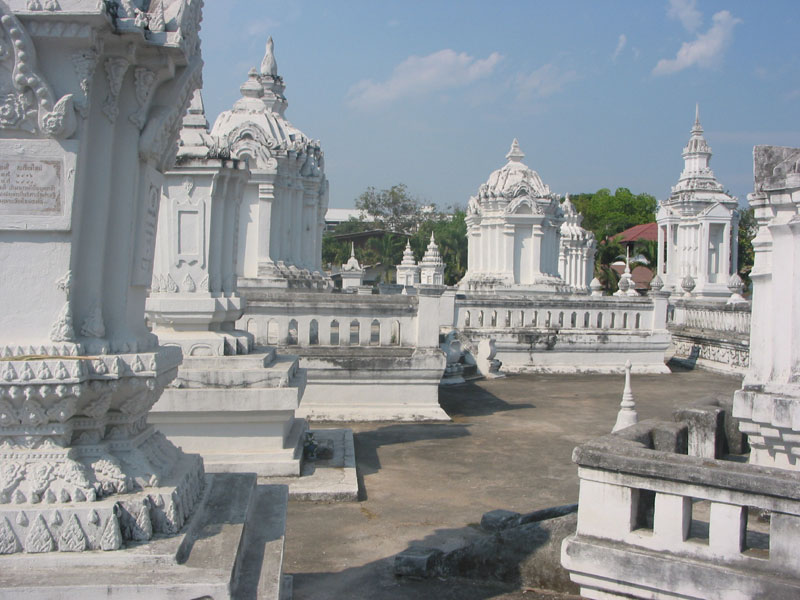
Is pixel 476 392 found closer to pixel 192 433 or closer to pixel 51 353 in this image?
pixel 192 433

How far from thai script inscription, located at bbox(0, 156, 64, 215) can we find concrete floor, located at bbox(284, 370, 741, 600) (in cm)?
281

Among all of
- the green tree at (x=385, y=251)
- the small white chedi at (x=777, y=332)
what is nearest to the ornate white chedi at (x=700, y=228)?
the small white chedi at (x=777, y=332)

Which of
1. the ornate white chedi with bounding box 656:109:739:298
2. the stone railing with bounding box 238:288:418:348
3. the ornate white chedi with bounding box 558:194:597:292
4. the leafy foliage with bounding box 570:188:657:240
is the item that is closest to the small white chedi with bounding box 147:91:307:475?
the stone railing with bounding box 238:288:418:348

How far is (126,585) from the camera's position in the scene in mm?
2926

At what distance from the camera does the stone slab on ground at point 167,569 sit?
9.57 feet

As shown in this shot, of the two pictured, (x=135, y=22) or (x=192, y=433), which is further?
(x=192, y=433)

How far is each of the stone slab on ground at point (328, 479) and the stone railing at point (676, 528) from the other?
317 centimetres

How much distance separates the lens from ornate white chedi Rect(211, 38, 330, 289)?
49.7ft

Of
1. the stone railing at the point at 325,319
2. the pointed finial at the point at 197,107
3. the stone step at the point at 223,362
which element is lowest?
the stone step at the point at 223,362

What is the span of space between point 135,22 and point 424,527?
4439 mm

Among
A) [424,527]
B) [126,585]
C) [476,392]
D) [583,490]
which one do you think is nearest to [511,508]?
[424,527]

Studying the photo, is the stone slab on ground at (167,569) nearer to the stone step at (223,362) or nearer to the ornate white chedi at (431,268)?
the stone step at (223,362)

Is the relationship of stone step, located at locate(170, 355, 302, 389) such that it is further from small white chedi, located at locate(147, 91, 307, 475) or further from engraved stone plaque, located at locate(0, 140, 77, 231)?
engraved stone plaque, located at locate(0, 140, 77, 231)

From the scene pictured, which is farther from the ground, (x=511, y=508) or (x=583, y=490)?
(x=583, y=490)
